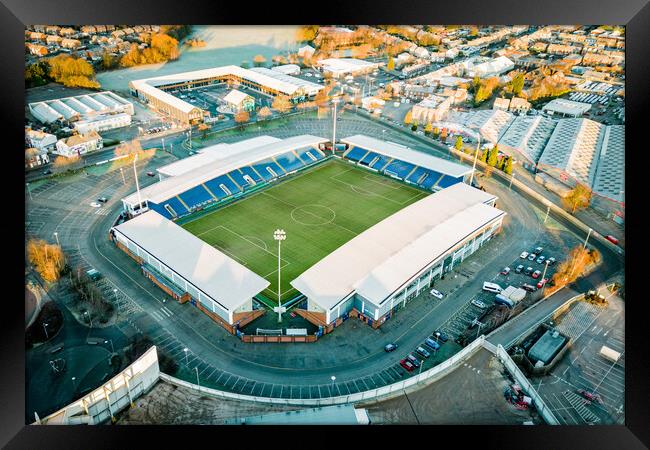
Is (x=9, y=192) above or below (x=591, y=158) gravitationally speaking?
above

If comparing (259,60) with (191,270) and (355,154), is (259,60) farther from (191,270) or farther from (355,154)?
(191,270)

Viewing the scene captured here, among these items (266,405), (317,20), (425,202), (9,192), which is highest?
(317,20)

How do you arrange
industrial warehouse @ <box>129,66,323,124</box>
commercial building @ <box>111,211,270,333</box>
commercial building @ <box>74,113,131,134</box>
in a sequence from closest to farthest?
commercial building @ <box>111,211,270,333</box> < commercial building @ <box>74,113,131,134</box> < industrial warehouse @ <box>129,66,323,124</box>

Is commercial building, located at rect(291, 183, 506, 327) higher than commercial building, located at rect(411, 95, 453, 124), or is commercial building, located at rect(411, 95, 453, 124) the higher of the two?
commercial building, located at rect(411, 95, 453, 124)

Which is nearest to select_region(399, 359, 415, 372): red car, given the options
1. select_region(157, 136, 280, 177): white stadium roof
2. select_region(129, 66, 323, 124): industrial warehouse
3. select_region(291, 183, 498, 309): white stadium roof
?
select_region(291, 183, 498, 309): white stadium roof

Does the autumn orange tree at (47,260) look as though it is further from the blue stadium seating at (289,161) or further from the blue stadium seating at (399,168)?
the blue stadium seating at (399,168)

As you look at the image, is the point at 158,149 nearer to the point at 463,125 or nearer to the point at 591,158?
the point at 463,125

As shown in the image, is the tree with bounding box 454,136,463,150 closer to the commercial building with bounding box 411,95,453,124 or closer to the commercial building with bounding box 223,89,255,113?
the commercial building with bounding box 411,95,453,124

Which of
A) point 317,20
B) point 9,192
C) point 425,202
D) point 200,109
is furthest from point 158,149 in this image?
point 317,20
